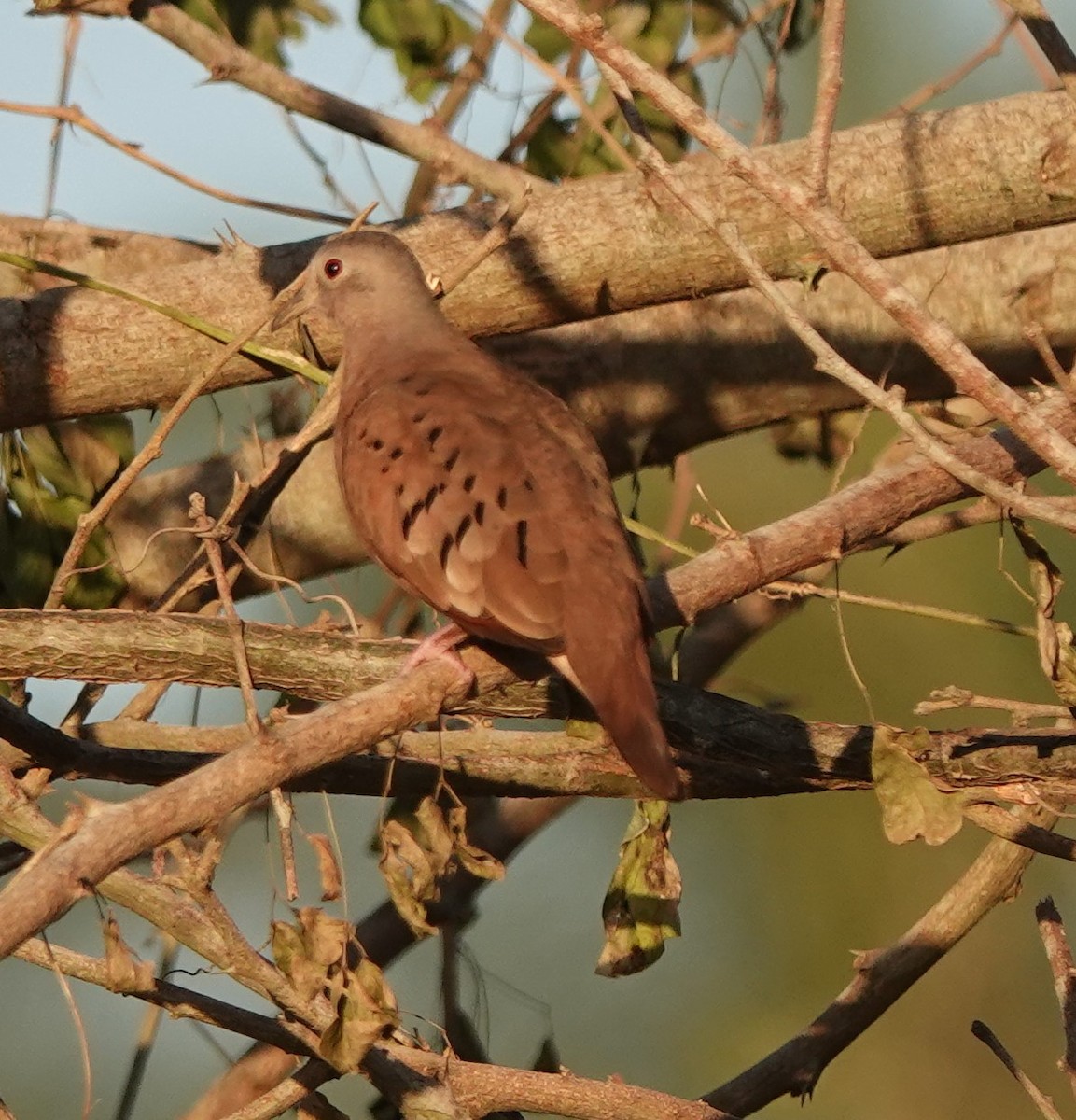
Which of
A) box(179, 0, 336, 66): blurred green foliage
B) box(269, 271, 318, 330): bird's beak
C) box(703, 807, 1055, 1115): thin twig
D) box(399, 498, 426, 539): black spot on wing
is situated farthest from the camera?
box(179, 0, 336, 66): blurred green foliage

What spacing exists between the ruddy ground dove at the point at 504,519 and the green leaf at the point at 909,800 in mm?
449

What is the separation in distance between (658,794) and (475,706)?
0.54m

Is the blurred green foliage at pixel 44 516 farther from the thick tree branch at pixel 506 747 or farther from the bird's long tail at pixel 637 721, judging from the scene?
the bird's long tail at pixel 637 721

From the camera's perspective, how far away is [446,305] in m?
5.09

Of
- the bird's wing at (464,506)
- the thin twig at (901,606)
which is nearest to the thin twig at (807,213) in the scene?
the bird's wing at (464,506)

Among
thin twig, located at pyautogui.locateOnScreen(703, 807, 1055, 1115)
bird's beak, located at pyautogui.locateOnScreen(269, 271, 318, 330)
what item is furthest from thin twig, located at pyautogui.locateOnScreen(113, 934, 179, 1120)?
bird's beak, located at pyautogui.locateOnScreen(269, 271, 318, 330)

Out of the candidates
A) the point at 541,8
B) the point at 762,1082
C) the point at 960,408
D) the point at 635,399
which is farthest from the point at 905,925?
the point at 541,8

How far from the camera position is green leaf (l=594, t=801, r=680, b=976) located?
4.36m

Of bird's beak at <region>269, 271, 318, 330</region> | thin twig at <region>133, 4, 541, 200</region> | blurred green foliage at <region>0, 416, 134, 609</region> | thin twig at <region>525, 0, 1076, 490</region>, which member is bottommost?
thin twig at <region>525, 0, 1076, 490</region>

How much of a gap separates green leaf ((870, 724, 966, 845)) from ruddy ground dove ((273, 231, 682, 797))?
0.45 meters

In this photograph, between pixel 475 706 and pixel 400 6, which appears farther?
pixel 400 6

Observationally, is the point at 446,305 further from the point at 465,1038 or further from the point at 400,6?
the point at 465,1038

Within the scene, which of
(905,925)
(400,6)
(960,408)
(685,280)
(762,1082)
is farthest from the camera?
(905,925)

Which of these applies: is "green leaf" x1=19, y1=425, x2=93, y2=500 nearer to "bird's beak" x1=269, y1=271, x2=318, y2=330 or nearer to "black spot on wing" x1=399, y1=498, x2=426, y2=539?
"bird's beak" x1=269, y1=271, x2=318, y2=330
